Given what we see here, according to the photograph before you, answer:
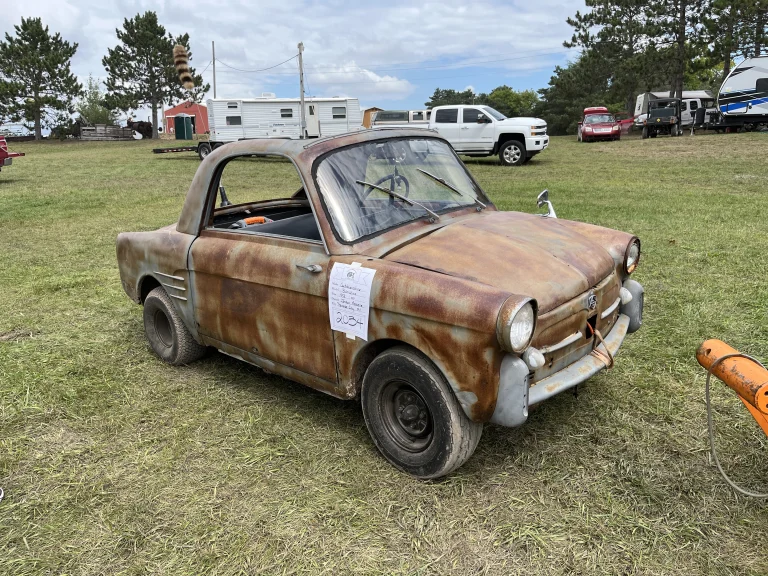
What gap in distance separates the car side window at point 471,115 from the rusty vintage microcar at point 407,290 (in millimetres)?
15791

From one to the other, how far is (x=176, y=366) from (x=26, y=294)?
2.96 m

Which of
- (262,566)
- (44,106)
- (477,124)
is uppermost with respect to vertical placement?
(44,106)

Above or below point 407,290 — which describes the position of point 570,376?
below

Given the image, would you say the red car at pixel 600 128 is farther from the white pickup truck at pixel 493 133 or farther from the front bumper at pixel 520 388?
the front bumper at pixel 520 388

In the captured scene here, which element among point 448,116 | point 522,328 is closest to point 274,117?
point 448,116

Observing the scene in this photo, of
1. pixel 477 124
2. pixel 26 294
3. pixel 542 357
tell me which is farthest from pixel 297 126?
pixel 542 357

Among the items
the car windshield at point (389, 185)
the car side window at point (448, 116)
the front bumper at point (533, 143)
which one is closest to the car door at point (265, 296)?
the car windshield at point (389, 185)

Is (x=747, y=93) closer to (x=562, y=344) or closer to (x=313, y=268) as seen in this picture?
(x=562, y=344)

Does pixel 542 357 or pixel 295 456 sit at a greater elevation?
pixel 542 357

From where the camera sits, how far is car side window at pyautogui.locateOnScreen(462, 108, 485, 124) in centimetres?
1914

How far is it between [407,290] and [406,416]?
67 cm

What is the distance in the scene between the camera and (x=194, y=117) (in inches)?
1919

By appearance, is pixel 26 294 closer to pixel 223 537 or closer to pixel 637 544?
pixel 223 537

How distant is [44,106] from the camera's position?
44.6 metres
